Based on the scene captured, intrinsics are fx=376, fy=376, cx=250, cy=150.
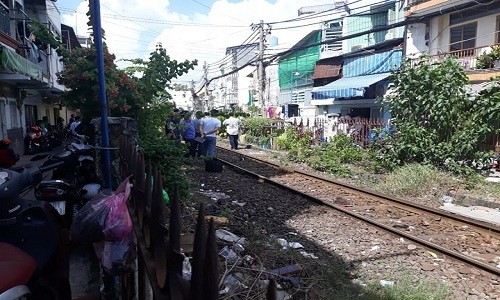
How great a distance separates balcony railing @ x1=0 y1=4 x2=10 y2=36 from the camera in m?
10.7

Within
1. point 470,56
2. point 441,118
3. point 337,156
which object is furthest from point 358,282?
point 470,56

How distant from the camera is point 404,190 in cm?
862

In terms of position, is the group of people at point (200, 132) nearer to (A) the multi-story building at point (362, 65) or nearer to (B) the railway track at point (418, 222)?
(B) the railway track at point (418, 222)

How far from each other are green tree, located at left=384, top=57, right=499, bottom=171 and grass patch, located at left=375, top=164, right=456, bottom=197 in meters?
0.77

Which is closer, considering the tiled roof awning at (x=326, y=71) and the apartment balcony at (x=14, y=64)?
the apartment balcony at (x=14, y=64)

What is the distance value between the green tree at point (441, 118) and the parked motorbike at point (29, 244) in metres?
9.67

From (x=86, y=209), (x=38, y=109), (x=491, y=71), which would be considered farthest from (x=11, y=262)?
(x=38, y=109)

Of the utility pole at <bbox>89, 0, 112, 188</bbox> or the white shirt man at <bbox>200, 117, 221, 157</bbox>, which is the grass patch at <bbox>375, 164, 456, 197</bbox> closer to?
the white shirt man at <bbox>200, 117, 221, 157</bbox>

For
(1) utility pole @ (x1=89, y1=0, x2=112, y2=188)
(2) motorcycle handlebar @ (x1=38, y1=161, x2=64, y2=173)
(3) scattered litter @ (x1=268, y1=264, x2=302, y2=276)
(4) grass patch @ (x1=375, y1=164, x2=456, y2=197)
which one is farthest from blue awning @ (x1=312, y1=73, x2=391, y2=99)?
(2) motorcycle handlebar @ (x1=38, y1=161, x2=64, y2=173)

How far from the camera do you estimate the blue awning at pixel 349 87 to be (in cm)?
1794

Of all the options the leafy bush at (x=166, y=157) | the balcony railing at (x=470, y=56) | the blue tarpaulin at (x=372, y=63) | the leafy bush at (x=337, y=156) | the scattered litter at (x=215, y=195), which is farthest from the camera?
the blue tarpaulin at (x=372, y=63)

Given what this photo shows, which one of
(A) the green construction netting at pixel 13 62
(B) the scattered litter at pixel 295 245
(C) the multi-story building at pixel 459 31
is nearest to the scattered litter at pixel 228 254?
(B) the scattered litter at pixel 295 245

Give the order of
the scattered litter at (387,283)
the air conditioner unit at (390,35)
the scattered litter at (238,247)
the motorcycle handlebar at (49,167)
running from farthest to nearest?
the air conditioner unit at (390,35)
the scattered litter at (238,247)
the scattered litter at (387,283)
the motorcycle handlebar at (49,167)

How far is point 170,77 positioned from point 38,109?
18.8 meters
